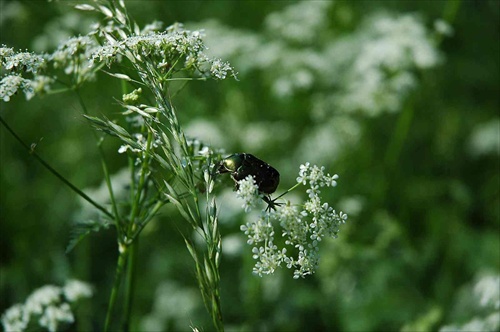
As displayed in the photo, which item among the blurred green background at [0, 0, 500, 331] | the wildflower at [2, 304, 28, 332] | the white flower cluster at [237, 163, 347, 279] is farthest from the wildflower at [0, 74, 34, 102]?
the blurred green background at [0, 0, 500, 331]

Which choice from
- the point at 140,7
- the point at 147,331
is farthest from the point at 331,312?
the point at 140,7

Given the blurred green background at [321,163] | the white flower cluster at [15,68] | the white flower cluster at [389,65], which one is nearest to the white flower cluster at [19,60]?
the white flower cluster at [15,68]

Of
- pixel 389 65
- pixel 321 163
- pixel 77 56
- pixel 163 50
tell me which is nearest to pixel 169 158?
pixel 163 50

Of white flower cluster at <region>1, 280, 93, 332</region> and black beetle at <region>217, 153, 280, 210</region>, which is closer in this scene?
black beetle at <region>217, 153, 280, 210</region>

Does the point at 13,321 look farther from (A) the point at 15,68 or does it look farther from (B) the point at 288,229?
(B) the point at 288,229

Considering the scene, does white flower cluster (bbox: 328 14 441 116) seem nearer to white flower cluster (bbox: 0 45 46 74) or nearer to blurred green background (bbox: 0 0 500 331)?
blurred green background (bbox: 0 0 500 331)

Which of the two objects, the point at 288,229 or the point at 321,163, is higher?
the point at 321,163
